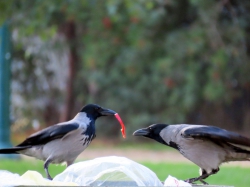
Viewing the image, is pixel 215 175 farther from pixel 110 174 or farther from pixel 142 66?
pixel 142 66

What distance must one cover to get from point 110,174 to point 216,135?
1351mm

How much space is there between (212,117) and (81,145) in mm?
14367

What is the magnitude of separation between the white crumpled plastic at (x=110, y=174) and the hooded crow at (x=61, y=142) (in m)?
1.51

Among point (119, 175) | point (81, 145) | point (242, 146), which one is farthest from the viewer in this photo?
point (81, 145)

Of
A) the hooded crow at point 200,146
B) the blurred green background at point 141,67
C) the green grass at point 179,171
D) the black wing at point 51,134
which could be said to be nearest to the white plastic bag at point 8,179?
the black wing at point 51,134

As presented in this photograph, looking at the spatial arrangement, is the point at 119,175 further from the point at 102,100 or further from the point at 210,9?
the point at 102,100

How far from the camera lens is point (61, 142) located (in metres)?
4.97

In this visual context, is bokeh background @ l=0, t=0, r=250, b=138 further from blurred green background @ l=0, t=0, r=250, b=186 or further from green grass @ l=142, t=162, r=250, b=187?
green grass @ l=142, t=162, r=250, b=187

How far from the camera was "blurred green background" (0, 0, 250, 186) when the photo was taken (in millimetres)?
15570

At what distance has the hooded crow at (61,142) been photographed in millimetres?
4922

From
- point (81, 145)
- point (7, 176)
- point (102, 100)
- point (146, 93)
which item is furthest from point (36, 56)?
point (7, 176)

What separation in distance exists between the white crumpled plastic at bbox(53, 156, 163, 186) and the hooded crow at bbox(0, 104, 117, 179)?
151 cm

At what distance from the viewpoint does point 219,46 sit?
15336 millimetres

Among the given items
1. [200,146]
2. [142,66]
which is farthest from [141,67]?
[200,146]
